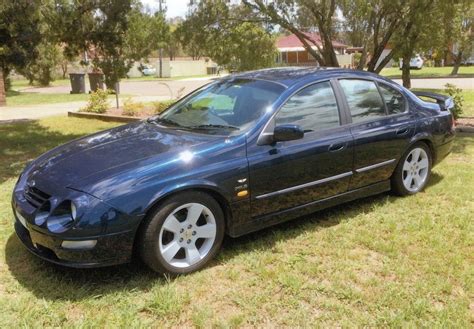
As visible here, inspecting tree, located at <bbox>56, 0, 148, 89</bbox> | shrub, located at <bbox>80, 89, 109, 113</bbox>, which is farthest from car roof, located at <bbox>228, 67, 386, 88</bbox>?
shrub, located at <bbox>80, 89, 109, 113</bbox>

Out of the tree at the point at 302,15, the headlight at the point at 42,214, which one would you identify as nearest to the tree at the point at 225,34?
the tree at the point at 302,15

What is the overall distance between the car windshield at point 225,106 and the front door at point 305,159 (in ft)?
0.74

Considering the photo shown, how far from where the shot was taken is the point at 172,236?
363 centimetres

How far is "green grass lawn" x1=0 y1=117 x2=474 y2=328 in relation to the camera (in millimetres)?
3172

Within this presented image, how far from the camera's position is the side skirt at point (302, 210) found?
4.04 m

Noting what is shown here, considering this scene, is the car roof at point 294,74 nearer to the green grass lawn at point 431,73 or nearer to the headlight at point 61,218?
the headlight at point 61,218

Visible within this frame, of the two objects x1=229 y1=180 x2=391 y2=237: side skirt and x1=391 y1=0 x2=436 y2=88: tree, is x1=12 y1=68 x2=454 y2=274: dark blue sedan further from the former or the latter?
x1=391 y1=0 x2=436 y2=88: tree

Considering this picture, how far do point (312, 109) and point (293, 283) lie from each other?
1.73 metres

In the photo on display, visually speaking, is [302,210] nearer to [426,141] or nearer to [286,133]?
[286,133]

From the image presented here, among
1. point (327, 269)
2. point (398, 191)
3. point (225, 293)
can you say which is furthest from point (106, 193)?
point (398, 191)

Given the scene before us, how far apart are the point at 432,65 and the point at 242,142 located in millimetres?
52152

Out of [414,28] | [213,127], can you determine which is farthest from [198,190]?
[414,28]

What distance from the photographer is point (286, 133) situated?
398 centimetres

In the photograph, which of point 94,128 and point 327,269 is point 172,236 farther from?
point 94,128
